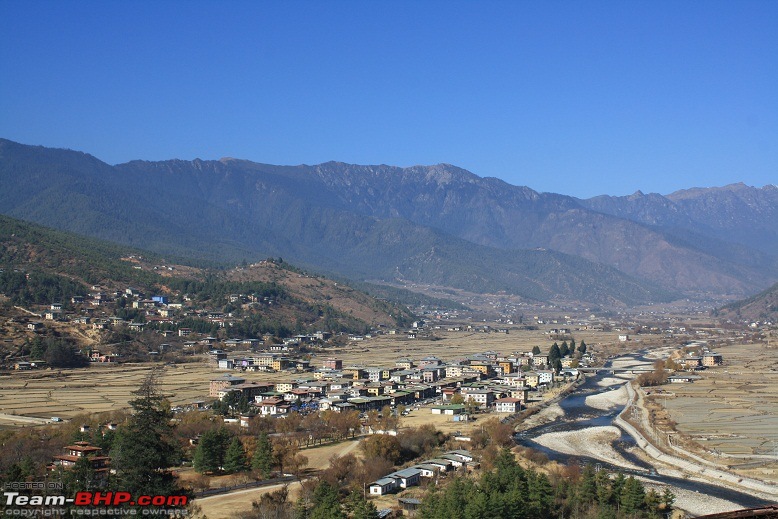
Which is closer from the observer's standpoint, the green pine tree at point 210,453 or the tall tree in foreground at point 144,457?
the tall tree in foreground at point 144,457

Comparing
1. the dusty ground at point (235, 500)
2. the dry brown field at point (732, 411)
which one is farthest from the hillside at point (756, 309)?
the dusty ground at point (235, 500)

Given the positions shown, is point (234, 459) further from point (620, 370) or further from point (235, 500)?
point (620, 370)

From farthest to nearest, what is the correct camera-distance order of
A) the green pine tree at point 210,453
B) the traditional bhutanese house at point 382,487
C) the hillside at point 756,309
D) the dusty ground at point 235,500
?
the hillside at point 756,309
the green pine tree at point 210,453
the traditional bhutanese house at point 382,487
the dusty ground at point 235,500

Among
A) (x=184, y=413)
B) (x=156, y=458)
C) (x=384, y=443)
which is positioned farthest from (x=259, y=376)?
(x=156, y=458)

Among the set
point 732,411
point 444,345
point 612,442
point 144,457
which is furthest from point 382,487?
point 444,345

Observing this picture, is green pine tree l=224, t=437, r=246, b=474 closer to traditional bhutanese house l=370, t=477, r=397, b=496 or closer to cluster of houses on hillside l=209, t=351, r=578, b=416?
traditional bhutanese house l=370, t=477, r=397, b=496

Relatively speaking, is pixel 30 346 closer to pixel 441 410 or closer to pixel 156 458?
pixel 441 410

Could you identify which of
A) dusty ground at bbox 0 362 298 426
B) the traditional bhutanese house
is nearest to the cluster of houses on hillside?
dusty ground at bbox 0 362 298 426

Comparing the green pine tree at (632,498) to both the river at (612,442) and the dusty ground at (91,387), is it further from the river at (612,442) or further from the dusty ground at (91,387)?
the dusty ground at (91,387)
